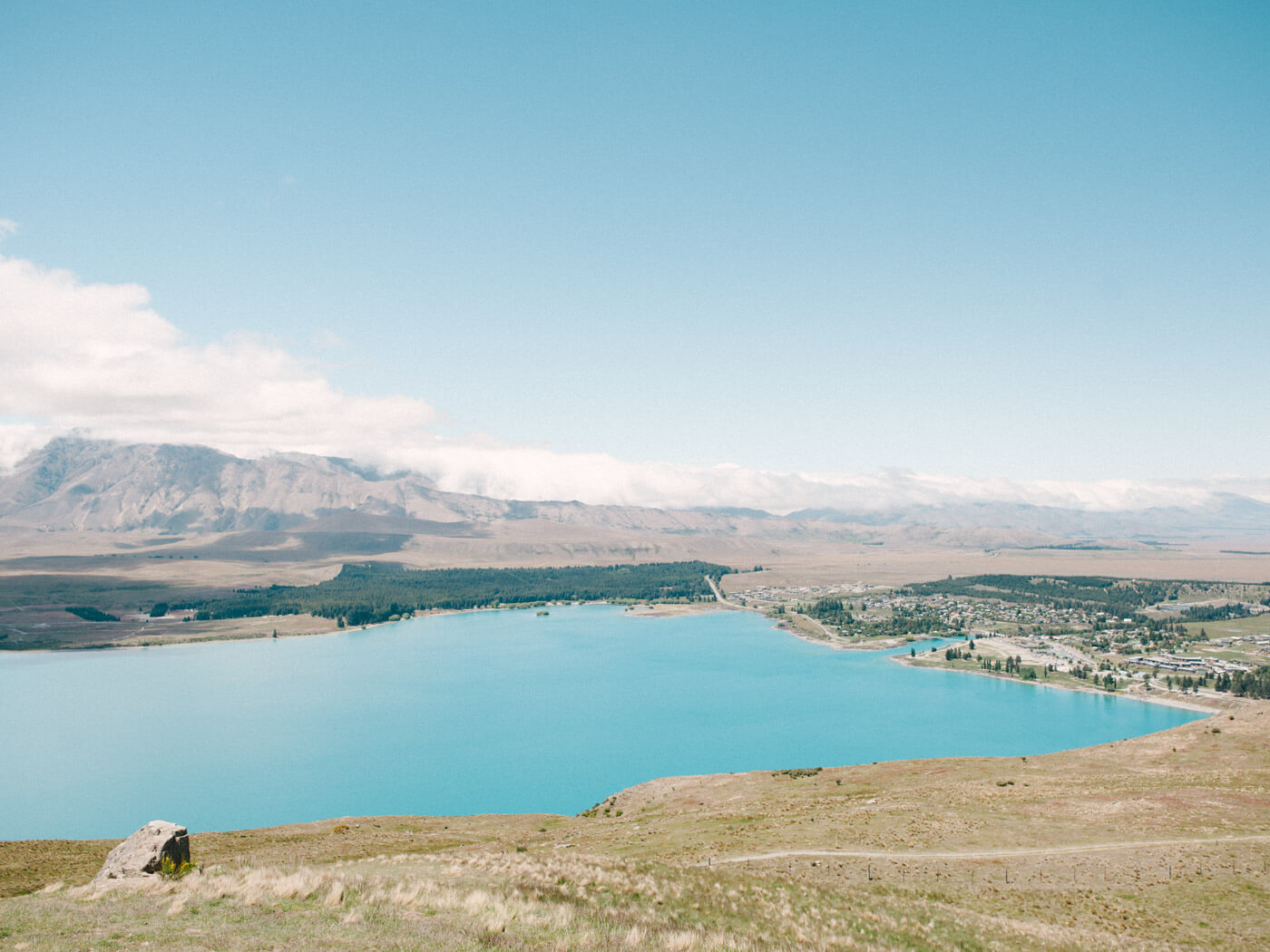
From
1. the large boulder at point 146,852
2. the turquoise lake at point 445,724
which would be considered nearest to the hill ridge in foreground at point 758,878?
the large boulder at point 146,852

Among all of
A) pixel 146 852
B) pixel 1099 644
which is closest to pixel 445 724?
pixel 146 852

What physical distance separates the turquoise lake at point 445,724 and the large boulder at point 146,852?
48568mm

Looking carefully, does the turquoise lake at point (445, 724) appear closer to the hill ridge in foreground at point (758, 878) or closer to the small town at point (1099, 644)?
the small town at point (1099, 644)

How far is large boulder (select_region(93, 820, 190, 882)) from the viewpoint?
2048 centimetres

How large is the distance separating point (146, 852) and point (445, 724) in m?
83.9

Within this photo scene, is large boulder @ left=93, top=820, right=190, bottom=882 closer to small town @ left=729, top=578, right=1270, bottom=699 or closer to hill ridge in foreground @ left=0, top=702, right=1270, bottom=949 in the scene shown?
hill ridge in foreground @ left=0, top=702, right=1270, bottom=949

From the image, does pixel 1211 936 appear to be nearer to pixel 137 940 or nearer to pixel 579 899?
pixel 579 899

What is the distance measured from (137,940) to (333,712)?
102m

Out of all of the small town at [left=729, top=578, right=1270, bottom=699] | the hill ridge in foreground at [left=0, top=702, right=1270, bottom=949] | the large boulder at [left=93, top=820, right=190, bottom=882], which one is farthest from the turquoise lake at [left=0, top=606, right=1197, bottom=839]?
the large boulder at [left=93, top=820, right=190, bottom=882]

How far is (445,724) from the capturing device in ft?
330

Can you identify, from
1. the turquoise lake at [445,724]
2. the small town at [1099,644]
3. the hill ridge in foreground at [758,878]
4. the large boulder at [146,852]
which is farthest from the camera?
the small town at [1099,644]

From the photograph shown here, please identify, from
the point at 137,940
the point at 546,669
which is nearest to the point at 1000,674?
the point at 546,669

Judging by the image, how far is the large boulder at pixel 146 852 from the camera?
67.2 feet

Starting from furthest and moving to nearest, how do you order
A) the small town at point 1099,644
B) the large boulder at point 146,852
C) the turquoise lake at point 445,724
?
the small town at point 1099,644, the turquoise lake at point 445,724, the large boulder at point 146,852
